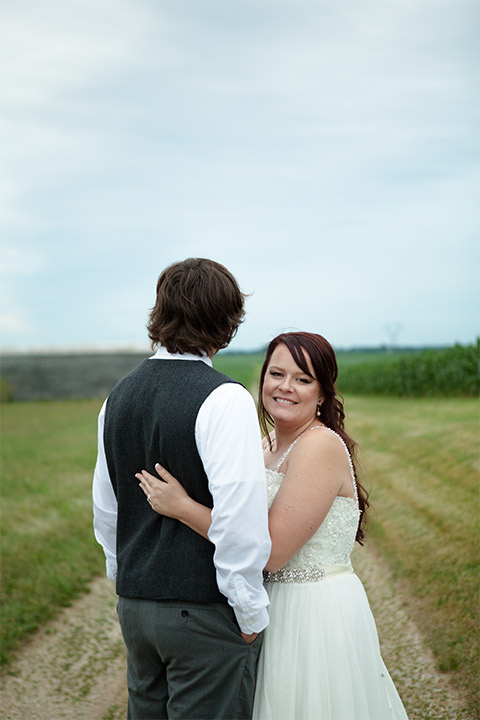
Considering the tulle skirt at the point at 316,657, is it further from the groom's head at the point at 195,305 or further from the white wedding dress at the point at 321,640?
the groom's head at the point at 195,305

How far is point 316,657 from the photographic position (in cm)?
280

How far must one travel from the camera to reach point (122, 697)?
4742 mm

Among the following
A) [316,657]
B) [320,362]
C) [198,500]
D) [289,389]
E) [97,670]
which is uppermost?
[320,362]

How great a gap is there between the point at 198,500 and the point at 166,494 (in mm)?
128

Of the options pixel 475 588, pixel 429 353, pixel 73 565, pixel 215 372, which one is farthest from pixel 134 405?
pixel 429 353

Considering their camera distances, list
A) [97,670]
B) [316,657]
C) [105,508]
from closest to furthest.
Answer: [316,657] < [105,508] < [97,670]

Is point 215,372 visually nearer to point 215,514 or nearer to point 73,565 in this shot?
point 215,514

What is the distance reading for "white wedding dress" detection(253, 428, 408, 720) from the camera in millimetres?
2805

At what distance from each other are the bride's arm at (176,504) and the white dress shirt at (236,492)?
2.8 inches

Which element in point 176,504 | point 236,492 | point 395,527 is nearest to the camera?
point 236,492

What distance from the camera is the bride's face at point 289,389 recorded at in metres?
2.97

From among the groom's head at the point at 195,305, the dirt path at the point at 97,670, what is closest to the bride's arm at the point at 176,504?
the groom's head at the point at 195,305

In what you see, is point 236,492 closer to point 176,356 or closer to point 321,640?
point 176,356

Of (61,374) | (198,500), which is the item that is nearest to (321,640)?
(198,500)
